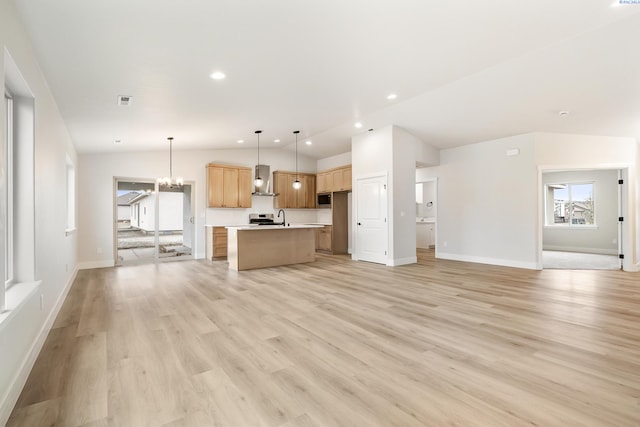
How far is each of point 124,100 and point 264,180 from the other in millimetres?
5090

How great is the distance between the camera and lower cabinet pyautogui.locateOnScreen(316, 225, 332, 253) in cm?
927

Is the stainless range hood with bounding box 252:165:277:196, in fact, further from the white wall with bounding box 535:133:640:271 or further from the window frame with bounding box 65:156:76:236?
the white wall with bounding box 535:133:640:271

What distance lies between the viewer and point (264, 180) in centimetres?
891

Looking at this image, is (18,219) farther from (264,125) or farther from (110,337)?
(264,125)

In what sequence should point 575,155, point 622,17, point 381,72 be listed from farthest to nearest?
point 575,155 → point 381,72 → point 622,17

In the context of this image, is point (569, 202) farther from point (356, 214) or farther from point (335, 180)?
point (335, 180)

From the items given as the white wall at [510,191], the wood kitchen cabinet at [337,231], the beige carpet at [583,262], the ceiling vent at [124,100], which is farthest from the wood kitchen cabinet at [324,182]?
the ceiling vent at [124,100]

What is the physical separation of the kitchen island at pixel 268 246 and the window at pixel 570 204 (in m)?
8.00

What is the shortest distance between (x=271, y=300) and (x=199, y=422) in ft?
7.89

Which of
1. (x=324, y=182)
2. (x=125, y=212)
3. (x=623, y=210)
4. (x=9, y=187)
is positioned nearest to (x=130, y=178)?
(x=324, y=182)

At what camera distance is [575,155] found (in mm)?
6215

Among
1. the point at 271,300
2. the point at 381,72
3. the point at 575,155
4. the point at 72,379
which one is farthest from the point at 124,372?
the point at 575,155

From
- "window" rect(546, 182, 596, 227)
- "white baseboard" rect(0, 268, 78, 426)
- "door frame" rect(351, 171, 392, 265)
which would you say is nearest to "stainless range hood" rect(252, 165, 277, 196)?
"door frame" rect(351, 171, 392, 265)

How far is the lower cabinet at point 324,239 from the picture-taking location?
30.4ft
